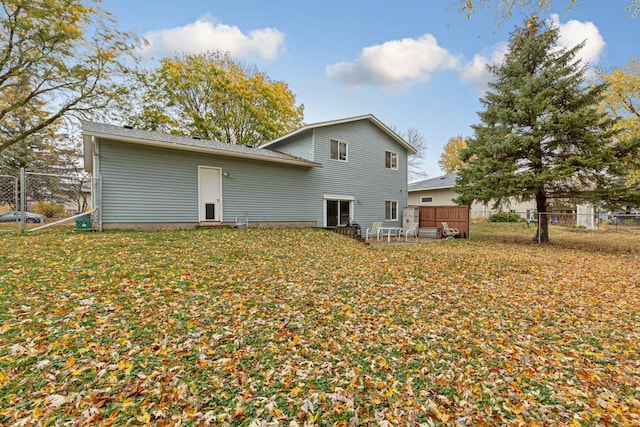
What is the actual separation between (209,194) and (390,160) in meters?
9.92

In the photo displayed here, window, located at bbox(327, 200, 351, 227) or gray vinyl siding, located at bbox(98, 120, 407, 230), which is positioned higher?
gray vinyl siding, located at bbox(98, 120, 407, 230)

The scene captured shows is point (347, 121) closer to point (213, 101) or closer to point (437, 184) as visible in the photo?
Answer: point (213, 101)

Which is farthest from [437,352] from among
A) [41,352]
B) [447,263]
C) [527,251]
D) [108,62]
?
[108,62]

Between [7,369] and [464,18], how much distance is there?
796 centimetres

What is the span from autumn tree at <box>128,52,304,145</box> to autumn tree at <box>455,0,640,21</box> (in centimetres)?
1789

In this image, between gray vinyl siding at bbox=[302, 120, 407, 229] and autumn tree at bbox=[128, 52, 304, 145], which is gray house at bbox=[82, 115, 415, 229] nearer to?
gray vinyl siding at bbox=[302, 120, 407, 229]

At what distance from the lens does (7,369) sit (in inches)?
99.9

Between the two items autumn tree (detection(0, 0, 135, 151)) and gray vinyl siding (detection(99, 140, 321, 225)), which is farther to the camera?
autumn tree (detection(0, 0, 135, 151))

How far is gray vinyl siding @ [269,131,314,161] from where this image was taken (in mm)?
13422

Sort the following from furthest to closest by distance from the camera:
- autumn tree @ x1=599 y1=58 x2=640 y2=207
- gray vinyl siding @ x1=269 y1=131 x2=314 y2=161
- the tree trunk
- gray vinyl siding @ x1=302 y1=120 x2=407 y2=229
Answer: autumn tree @ x1=599 y1=58 x2=640 y2=207 < gray vinyl siding @ x1=302 y1=120 x2=407 y2=229 < gray vinyl siding @ x1=269 y1=131 x2=314 y2=161 < the tree trunk

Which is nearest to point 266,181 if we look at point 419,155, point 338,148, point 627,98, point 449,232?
point 338,148

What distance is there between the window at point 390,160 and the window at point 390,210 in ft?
6.45

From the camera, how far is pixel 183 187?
1019 cm

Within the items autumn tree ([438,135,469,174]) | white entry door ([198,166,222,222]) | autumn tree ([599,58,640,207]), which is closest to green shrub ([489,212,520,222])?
autumn tree ([599,58,640,207])
